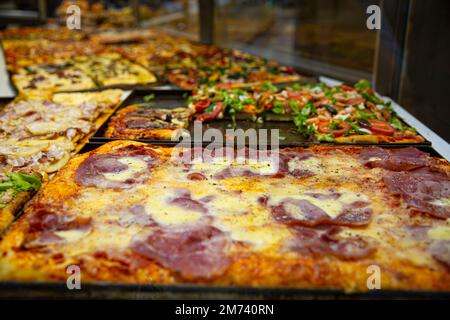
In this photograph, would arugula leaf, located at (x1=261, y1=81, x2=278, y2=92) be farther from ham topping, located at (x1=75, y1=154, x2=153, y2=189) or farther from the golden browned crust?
the golden browned crust

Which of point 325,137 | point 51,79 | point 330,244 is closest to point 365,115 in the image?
point 325,137

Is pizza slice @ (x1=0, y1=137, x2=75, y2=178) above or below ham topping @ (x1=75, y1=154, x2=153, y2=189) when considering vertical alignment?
below

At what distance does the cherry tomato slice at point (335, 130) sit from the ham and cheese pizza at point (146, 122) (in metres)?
1.42

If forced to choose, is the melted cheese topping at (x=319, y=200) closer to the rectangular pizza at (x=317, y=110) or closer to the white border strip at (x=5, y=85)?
the rectangular pizza at (x=317, y=110)

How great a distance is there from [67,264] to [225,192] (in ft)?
3.63

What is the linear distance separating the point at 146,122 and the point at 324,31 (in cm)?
937

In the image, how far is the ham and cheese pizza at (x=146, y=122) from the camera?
162 inches

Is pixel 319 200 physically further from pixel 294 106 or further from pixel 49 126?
pixel 49 126

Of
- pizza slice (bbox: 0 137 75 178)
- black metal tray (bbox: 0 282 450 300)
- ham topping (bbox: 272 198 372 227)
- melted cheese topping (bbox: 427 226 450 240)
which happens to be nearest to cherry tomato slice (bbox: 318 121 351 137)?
ham topping (bbox: 272 198 372 227)

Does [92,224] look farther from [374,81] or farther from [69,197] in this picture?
[374,81]

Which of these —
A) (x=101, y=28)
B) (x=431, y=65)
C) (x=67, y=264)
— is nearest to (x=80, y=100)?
(x=67, y=264)

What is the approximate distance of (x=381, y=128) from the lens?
412 cm

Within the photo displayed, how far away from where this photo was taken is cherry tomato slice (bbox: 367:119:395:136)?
4.08 meters

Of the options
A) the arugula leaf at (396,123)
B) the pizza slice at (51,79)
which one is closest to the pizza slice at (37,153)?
the pizza slice at (51,79)
